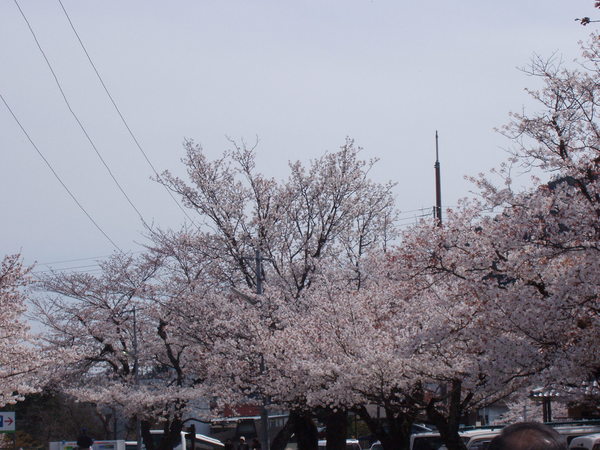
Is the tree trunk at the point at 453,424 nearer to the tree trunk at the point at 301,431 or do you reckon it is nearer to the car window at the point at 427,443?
the car window at the point at 427,443

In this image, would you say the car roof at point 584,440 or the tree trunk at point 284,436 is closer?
the car roof at point 584,440

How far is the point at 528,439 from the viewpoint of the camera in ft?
9.77

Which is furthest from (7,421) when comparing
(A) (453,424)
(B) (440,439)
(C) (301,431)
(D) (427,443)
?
(A) (453,424)

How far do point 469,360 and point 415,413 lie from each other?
451 cm

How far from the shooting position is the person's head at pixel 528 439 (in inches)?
116

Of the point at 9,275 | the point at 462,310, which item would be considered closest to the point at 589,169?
the point at 462,310

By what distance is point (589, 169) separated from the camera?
1158cm

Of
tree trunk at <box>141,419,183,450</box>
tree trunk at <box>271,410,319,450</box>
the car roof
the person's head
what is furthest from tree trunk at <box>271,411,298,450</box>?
the person's head

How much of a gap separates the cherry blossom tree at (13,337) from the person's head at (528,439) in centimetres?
1931

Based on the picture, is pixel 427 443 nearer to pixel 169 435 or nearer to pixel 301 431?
pixel 301 431

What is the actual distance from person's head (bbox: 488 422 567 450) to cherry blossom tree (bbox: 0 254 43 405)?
63.3 ft

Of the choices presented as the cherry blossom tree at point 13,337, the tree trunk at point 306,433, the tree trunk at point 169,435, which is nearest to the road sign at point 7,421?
the cherry blossom tree at point 13,337

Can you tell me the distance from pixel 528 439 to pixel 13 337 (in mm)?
20839

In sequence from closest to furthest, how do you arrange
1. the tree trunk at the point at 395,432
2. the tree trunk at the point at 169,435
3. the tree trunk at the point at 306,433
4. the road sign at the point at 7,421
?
the tree trunk at the point at 395,432 → the road sign at the point at 7,421 → the tree trunk at the point at 306,433 → the tree trunk at the point at 169,435
